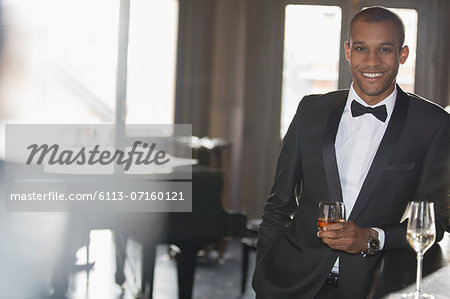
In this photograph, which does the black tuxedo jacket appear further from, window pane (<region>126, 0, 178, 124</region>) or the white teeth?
window pane (<region>126, 0, 178, 124</region>)

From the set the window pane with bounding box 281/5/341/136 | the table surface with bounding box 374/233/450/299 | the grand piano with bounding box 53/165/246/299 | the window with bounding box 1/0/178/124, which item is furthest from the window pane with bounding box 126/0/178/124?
the table surface with bounding box 374/233/450/299

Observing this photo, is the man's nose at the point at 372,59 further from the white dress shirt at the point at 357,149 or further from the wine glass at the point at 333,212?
the wine glass at the point at 333,212

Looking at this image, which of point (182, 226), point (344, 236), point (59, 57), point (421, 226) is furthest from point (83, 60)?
point (421, 226)

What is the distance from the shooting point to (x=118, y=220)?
4074mm

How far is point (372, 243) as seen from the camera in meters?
1.88

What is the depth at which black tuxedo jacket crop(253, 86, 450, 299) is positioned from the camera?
6.32 feet

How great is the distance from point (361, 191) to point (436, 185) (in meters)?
0.21

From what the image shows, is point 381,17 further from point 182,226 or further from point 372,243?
point 182,226

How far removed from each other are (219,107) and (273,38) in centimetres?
100

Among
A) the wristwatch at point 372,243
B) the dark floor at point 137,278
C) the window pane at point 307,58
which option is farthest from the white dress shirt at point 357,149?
the window pane at point 307,58

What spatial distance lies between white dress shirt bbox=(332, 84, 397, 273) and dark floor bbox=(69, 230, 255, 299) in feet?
9.04

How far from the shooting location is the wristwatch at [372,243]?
1.87 meters

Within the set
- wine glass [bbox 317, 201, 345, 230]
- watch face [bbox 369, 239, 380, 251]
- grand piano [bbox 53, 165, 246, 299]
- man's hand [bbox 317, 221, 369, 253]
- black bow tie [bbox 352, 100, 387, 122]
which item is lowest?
grand piano [bbox 53, 165, 246, 299]

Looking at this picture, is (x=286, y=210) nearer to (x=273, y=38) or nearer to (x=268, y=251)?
(x=268, y=251)
